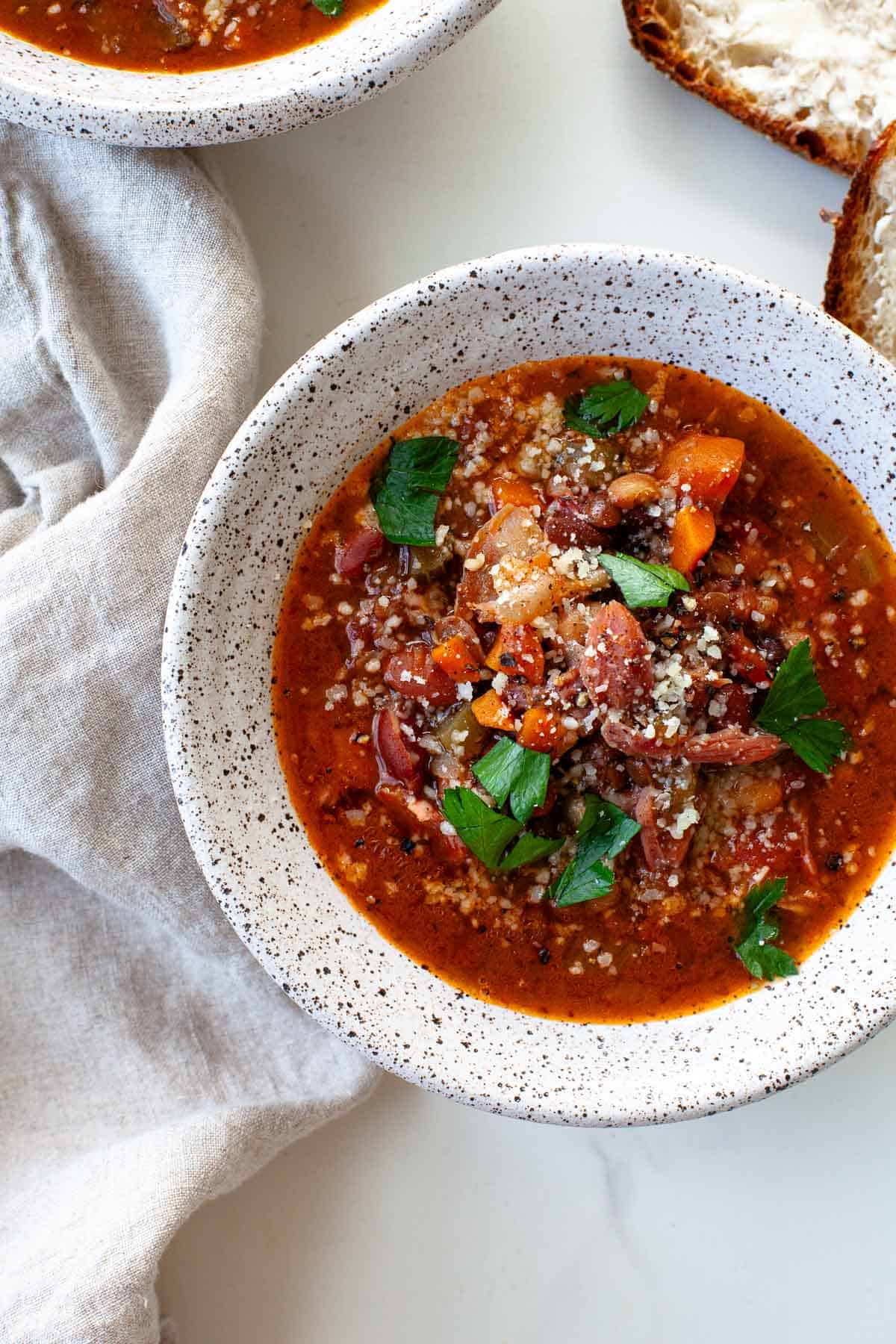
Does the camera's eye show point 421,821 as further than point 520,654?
Yes

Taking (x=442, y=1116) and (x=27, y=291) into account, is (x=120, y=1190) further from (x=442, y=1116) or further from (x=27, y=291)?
(x=27, y=291)

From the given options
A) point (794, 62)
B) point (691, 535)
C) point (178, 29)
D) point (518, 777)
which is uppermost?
point (794, 62)

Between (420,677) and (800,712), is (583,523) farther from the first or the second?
(800,712)

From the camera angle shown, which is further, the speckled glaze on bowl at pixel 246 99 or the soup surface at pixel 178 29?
the soup surface at pixel 178 29

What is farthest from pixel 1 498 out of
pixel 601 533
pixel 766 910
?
pixel 766 910

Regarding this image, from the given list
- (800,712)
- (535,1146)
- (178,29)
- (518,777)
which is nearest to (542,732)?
(518,777)

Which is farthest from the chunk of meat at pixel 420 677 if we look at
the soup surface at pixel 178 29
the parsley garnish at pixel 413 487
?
the soup surface at pixel 178 29

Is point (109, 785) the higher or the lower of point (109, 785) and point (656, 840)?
the lower

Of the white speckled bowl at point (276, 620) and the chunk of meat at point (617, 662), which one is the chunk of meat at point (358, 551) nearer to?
the white speckled bowl at point (276, 620)

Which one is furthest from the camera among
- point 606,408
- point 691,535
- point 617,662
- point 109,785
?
point 109,785
